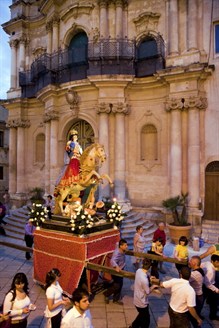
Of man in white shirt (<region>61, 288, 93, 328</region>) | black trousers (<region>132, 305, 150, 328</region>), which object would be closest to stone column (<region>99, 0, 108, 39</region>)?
black trousers (<region>132, 305, 150, 328</region>)

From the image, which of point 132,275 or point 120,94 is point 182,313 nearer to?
point 132,275

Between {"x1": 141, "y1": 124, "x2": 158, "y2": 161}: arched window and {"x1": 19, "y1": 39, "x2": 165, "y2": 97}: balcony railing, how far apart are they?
288 centimetres

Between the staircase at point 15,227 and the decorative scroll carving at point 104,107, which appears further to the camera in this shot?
the decorative scroll carving at point 104,107

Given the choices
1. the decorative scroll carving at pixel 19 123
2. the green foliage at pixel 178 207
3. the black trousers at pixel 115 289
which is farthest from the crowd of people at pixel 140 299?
the decorative scroll carving at pixel 19 123

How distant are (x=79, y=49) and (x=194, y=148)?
898 centimetres

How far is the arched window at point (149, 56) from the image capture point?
15195 mm

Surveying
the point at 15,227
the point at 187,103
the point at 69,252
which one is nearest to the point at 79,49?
the point at 187,103

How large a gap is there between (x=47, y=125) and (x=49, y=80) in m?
2.75

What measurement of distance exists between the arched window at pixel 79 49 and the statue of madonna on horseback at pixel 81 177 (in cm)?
976

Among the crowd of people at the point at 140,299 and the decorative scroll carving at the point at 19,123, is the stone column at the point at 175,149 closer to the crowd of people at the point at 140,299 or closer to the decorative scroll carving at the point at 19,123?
the crowd of people at the point at 140,299

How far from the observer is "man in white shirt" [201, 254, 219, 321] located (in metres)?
6.14

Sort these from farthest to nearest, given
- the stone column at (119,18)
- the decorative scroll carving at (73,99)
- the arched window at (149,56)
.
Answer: the decorative scroll carving at (73,99) < the stone column at (119,18) < the arched window at (149,56)

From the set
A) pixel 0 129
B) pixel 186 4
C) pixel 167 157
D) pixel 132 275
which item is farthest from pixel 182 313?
pixel 0 129

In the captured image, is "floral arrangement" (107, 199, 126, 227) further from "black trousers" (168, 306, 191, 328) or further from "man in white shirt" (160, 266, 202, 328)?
"black trousers" (168, 306, 191, 328)
